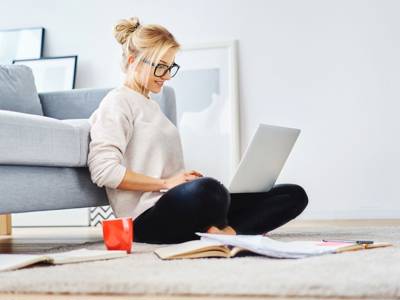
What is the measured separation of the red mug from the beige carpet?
0.53 feet

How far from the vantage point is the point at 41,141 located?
1.86m

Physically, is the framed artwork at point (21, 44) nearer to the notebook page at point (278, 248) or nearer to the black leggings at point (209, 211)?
the black leggings at point (209, 211)

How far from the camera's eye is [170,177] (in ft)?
6.61

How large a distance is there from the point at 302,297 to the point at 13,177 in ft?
3.51

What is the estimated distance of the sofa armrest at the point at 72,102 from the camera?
265cm

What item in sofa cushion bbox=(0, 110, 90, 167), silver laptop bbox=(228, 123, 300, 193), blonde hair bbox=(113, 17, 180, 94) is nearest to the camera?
sofa cushion bbox=(0, 110, 90, 167)

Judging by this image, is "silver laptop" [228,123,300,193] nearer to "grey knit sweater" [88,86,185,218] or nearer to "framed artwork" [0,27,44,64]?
"grey knit sweater" [88,86,185,218]

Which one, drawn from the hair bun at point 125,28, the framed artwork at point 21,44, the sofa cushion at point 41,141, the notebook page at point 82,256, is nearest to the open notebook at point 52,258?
the notebook page at point 82,256

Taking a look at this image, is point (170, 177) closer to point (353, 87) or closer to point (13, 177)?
point (13, 177)

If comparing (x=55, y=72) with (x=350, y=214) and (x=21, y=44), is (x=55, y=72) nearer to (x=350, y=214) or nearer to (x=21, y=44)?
(x=21, y=44)

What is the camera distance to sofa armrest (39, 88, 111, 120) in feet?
8.70

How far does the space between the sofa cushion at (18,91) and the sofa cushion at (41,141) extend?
0.60 meters

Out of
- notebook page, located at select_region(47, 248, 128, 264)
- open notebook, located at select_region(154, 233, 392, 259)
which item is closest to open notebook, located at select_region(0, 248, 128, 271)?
notebook page, located at select_region(47, 248, 128, 264)

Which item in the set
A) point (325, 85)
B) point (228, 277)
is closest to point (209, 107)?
point (325, 85)
